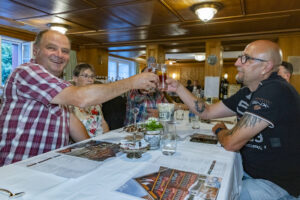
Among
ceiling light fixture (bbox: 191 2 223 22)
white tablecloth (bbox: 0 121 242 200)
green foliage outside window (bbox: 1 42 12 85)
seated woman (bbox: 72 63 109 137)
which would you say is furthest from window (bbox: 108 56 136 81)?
white tablecloth (bbox: 0 121 242 200)

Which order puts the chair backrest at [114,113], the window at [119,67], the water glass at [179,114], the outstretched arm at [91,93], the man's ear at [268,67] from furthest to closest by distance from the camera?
the window at [119,67] < the chair backrest at [114,113] < the water glass at [179,114] < the man's ear at [268,67] < the outstretched arm at [91,93]

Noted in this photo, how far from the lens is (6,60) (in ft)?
16.7

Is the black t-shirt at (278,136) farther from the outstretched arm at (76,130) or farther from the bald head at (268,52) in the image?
the outstretched arm at (76,130)

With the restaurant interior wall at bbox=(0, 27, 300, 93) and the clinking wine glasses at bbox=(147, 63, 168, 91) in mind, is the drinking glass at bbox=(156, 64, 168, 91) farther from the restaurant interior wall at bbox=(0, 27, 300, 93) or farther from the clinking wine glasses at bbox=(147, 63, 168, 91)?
the restaurant interior wall at bbox=(0, 27, 300, 93)

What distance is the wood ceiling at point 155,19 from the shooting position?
10.1ft

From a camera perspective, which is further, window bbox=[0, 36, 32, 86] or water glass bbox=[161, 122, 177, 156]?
window bbox=[0, 36, 32, 86]

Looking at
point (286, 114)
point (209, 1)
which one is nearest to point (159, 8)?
point (209, 1)

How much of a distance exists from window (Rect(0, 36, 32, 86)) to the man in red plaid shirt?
4.59m

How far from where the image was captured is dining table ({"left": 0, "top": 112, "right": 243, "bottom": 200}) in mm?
705

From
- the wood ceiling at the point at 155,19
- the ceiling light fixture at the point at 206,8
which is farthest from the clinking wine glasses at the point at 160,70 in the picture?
the ceiling light fixture at the point at 206,8

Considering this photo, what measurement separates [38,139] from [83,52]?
19.2 ft

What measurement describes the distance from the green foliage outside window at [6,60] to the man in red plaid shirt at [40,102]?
458cm

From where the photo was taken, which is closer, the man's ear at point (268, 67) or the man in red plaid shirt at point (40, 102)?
the man in red plaid shirt at point (40, 102)

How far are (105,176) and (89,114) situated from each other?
1267mm
